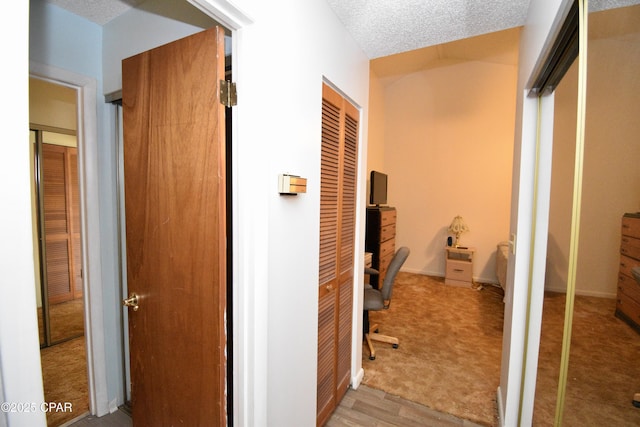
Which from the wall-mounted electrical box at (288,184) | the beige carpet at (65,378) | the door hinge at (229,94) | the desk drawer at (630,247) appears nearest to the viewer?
the desk drawer at (630,247)

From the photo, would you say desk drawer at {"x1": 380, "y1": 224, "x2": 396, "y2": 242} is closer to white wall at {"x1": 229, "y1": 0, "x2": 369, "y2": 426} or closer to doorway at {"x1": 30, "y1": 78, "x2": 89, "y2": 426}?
white wall at {"x1": 229, "y1": 0, "x2": 369, "y2": 426}

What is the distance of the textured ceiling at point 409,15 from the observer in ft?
4.75

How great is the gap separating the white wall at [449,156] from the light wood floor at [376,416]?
3.55 m

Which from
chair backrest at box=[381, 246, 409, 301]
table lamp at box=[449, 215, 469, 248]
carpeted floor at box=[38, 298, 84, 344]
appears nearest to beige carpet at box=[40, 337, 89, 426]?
→ carpeted floor at box=[38, 298, 84, 344]

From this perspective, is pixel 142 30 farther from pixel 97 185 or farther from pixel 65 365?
pixel 65 365

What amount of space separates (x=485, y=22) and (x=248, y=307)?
2073mm

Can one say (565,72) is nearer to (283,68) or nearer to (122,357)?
(283,68)

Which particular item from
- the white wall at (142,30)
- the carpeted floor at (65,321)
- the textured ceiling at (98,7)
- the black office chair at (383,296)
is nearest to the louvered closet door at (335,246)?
the black office chair at (383,296)

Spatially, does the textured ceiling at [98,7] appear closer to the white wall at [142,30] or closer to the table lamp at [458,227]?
the white wall at [142,30]

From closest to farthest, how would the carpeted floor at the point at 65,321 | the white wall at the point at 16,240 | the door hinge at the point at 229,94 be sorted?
the white wall at the point at 16,240 < the door hinge at the point at 229,94 < the carpeted floor at the point at 65,321

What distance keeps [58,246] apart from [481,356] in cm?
465

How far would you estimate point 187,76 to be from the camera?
3.55 feet

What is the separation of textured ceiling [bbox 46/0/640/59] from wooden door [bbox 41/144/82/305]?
2.15 m

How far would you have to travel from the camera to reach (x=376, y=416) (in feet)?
5.95
